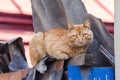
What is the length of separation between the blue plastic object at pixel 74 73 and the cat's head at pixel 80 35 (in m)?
0.26

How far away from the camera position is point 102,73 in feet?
4.37

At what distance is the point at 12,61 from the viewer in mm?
2148

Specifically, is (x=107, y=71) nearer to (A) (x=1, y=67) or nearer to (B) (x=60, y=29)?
(B) (x=60, y=29)

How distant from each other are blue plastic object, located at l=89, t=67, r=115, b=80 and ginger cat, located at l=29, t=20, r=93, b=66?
0.92 ft

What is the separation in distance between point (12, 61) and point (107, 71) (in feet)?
3.18

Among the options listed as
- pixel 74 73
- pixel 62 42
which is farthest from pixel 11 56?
pixel 74 73

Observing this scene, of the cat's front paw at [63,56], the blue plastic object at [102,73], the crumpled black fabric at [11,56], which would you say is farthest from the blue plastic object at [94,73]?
the crumpled black fabric at [11,56]

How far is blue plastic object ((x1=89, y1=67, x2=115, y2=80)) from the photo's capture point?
132cm

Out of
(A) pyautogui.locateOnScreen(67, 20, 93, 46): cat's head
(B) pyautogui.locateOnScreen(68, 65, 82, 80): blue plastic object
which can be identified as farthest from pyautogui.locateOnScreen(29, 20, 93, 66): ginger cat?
(B) pyautogui.locateOnScreen(68, 65, 82, 80): blue plastic object

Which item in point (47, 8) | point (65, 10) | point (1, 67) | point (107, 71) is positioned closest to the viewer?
point (107, 71)

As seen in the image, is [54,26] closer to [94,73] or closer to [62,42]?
[62,42]

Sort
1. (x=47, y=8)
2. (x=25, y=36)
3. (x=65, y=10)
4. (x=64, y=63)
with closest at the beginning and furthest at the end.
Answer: (x=64, y=63) → (x=65, y=10) → (x=47, y=8) → (x=25, y=36)

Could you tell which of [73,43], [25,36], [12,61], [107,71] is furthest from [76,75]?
[25,36]

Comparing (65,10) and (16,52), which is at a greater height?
(65,10)
